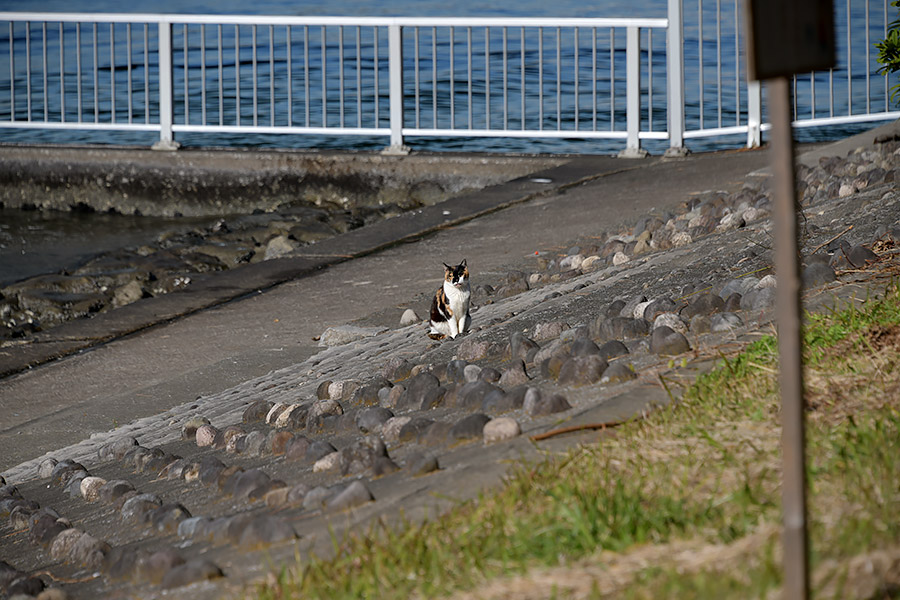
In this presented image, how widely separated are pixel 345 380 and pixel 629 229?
312 centimetres

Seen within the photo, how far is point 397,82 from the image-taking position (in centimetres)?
1016

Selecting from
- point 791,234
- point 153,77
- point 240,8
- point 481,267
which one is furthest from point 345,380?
point 240,8

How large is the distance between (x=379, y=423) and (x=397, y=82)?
271 inches

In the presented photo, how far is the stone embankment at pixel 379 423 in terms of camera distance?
2.95 metres

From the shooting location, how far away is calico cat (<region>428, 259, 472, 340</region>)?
5.02 metres

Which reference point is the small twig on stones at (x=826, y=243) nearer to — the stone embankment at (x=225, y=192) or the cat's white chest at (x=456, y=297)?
the cat's white chest at (x=456, y=297)

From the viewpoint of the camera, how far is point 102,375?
17.5ft

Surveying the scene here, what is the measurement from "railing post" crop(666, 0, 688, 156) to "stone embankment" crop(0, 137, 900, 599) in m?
4.21

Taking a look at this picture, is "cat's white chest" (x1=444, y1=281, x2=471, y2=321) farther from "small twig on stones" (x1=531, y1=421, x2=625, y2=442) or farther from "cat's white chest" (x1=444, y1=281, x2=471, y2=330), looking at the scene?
"small twig on stones" (x1=531, y1=421, x2=625, y2=442)

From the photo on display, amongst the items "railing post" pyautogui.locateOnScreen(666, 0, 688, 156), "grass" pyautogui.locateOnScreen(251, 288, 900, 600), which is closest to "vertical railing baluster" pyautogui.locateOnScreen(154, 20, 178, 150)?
"railing post" pyautogui.locateOnScreen(666, 0, 688, 156)

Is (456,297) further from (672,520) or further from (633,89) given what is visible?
(633,89)

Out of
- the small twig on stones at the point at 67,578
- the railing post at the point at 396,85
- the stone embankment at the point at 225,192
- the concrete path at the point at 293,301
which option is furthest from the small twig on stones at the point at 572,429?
the railing post at the point at 396,85

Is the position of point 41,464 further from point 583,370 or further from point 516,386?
point 583,370

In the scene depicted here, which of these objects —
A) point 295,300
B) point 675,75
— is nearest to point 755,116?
point 675,75
